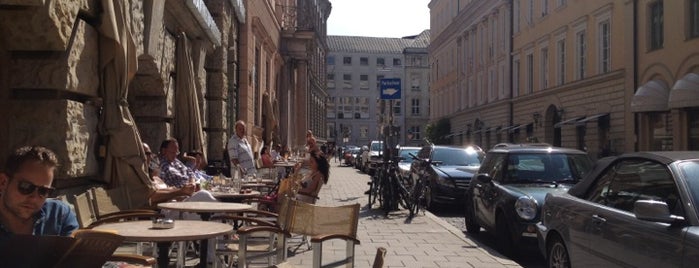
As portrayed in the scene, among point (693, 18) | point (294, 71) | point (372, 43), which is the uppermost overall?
point (372, 43)

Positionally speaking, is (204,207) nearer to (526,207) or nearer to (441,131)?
(526,207)

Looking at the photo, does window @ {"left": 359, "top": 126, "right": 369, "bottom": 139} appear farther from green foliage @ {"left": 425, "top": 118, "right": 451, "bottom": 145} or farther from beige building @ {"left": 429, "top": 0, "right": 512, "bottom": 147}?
green foliage @ {"left": 425, "top": 118, "right": 451, "bottom": 145}

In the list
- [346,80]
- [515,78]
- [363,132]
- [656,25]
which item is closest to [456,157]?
[656,25]

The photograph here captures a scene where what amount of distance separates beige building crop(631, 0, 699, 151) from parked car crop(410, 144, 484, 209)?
10.8 metres

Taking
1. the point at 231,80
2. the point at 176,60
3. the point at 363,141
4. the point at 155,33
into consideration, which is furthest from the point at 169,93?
the point at 363,141

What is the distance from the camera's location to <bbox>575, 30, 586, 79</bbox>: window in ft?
114

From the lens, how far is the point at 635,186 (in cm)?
537

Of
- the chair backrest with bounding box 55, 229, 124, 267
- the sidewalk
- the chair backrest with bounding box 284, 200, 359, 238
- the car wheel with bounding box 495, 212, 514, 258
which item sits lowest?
the sidewalk

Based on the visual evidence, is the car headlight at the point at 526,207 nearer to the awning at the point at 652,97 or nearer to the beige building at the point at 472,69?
the awning at the point at 652,97

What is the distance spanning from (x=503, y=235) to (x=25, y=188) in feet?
21.9

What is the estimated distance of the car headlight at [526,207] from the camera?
331 inches

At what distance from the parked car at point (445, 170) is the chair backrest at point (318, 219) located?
358 inches

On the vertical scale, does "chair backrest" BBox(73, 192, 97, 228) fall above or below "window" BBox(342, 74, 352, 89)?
below

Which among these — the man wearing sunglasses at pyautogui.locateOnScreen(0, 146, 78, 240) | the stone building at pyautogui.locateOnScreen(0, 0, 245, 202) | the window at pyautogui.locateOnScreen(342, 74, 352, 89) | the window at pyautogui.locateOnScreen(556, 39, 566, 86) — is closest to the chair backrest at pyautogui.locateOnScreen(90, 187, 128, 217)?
the stone building at pyautogui.locateOnScreen(0, 0, 245, 202)
